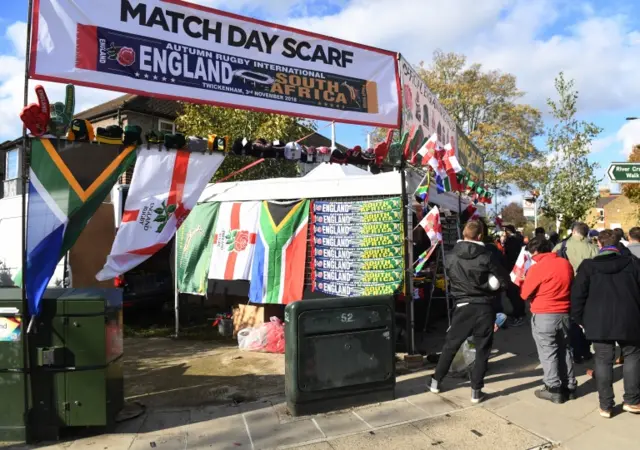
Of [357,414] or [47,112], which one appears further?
[357,414]

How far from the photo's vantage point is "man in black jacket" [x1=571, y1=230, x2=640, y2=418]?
4.21 metres

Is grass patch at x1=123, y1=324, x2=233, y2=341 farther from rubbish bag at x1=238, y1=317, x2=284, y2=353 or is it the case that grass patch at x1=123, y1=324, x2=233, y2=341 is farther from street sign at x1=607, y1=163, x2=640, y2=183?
street sign at x1=607, y1=163, x2=640, y2=183

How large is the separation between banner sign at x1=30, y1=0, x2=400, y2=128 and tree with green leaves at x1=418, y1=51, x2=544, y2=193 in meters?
22.0

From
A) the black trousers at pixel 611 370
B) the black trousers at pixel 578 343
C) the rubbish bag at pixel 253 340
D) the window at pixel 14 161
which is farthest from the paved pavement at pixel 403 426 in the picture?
the window at pixel 14 161

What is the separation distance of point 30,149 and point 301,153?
267cm

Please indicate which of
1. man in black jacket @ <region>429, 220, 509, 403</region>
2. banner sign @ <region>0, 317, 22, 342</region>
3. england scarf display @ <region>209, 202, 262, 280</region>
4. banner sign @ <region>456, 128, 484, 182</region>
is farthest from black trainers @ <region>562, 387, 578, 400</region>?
banner sign @ <region>456, 128, 484, 182</region>

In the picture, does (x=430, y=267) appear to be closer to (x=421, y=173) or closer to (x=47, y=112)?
(x=421, y=173)

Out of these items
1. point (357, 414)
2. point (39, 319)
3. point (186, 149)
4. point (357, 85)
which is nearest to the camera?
point (39, 319)

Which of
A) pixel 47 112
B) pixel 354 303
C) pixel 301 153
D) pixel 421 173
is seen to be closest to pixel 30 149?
pixel 47 112

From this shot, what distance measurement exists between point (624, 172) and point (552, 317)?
8297 mm

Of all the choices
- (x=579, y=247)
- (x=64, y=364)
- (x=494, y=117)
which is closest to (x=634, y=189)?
(x=494, y=117)

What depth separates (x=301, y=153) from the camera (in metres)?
5.39

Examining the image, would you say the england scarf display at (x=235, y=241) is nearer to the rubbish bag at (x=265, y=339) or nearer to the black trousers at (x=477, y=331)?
the rubbish bag at (x=265, y=339)

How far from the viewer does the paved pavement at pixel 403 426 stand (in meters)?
3.87
